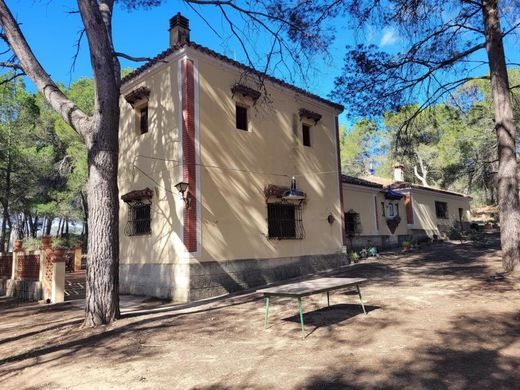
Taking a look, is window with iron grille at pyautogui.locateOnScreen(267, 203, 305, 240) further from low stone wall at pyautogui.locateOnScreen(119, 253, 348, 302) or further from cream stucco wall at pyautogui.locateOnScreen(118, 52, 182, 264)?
cream stucco wall at pyautogui.locateOnScreen(118, 52, 182, 264)

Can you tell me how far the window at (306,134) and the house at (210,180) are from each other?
0.70 ft

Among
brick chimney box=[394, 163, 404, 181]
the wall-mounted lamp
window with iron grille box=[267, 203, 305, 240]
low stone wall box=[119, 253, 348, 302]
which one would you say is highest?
brick chimney box=[394, 163, 404, 181]

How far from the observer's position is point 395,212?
2172cm

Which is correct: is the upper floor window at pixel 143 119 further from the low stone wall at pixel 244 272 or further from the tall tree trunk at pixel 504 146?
the tall tree trunk at pixel 504 146

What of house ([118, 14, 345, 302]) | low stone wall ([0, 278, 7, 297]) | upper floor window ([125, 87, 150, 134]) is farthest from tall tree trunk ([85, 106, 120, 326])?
low stone wall ([0, 278, 7, 297])

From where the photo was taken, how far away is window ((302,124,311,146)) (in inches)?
534

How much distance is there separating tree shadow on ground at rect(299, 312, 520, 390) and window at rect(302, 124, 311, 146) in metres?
9.46

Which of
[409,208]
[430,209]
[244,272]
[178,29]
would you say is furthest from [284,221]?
[430,209]

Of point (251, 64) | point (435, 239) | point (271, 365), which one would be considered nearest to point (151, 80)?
point (251, 64)

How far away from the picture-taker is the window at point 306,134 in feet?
44.5

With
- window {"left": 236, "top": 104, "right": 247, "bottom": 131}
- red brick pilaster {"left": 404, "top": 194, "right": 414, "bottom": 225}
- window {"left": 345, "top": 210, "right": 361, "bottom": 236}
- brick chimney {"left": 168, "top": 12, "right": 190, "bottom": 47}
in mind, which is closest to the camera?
brick chimney {"left": 168, "top": 12, "right": 190, "bottom": 47}

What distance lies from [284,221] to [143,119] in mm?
4998

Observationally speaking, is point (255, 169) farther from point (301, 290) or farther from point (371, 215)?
point (371, 215)

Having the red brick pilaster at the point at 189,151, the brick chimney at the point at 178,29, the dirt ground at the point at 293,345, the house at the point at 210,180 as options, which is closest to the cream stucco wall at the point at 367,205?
the house at the point at 210,180
